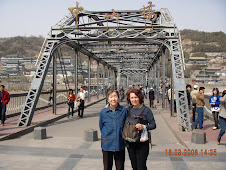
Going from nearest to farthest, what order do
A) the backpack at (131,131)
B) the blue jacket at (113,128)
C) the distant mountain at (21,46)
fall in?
1. the backpack at (131,131)
2. the blue jacket at (113,128)
3. the distant mountain at (21,46)

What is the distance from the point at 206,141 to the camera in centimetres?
800

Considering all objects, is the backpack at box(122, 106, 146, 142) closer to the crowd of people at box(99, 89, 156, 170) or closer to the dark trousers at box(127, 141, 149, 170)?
the crowd of people at box(99, 89, 156, 170)

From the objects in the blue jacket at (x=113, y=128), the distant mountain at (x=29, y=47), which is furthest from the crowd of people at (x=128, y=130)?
the distant mountain at (x=29, y=47)

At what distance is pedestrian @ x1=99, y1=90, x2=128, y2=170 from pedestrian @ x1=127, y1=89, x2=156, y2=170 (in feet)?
Answer: 0.46

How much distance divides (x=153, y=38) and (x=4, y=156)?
27.3 feet

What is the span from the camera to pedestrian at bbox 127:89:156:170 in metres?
3.93

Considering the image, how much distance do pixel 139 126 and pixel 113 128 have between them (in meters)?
0.42

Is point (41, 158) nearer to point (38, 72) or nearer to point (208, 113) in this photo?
point (38, 72)

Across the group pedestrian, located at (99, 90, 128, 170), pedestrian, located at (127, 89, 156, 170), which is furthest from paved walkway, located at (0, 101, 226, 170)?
pedestrian, located at (127, 89, 156, 170)

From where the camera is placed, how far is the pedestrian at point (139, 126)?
3928 millimetres

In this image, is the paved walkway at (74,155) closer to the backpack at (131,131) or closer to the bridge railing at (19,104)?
the backpack at (131,131)

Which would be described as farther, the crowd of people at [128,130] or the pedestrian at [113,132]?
the pedestrian at [113,132]

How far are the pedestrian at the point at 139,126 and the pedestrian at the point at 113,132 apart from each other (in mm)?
140
